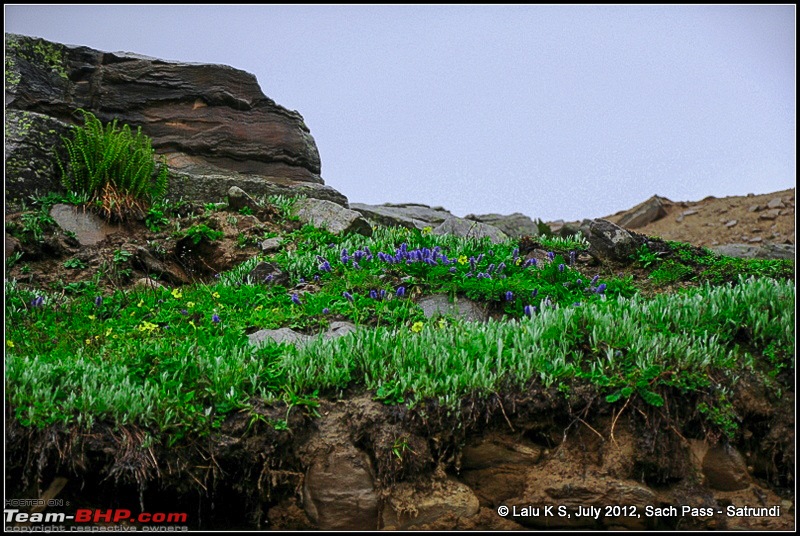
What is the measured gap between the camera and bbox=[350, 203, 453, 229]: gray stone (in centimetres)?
A: 1617

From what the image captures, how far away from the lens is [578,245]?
1080 centimetres

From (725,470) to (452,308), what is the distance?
3.20 meters

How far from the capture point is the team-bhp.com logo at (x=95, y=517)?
544 cm

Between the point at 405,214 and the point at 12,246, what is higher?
the point at 405,214

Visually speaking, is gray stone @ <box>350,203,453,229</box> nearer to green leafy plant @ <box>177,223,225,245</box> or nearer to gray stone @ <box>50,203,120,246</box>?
green leafy plant @ <box>177,223,225,245</box>

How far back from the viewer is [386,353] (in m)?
6.38

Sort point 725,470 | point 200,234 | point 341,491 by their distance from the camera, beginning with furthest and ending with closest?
point 200,234 → point 725,470 → point 341,491

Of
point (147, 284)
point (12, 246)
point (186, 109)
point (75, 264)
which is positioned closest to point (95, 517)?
point (147, 284)

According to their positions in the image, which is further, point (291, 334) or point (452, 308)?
point (452, 308)

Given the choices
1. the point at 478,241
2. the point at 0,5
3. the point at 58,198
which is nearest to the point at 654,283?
the point at 478,241

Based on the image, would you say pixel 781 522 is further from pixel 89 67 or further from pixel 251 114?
pixel 89 67

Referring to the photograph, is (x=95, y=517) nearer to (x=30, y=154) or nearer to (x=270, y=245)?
(x=270, y=245)

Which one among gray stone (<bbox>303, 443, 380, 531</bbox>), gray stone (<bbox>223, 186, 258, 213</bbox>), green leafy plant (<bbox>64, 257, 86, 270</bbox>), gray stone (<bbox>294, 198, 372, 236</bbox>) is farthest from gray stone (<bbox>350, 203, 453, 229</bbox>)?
gray stone (<bbox>303, 443, 380, 531</bbox>)

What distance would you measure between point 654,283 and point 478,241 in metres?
2.52
